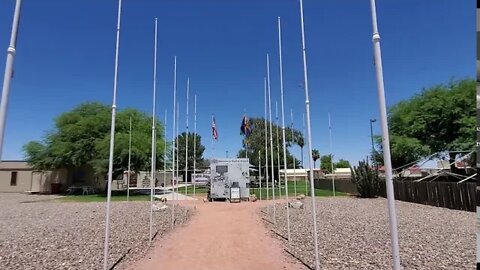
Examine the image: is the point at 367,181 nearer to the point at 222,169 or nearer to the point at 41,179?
the point at 222,169

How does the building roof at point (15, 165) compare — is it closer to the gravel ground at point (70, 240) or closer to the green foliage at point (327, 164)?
the gravel ground at point (70, 240)

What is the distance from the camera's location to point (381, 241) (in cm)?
854

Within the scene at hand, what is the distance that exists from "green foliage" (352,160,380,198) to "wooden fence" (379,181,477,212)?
61.8 inches

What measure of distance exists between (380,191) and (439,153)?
683 cm

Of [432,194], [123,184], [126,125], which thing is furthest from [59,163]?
[432,194]

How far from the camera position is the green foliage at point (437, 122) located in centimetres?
2706

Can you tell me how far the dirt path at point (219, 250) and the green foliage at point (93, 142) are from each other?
58.4 feet

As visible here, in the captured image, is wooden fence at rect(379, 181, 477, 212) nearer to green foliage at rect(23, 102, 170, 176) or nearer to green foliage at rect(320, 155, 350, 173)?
green foliage at rect(23, 102, 170, 176)

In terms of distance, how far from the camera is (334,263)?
260 inches

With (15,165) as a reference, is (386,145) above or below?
below

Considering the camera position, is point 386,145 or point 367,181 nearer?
point 386,145

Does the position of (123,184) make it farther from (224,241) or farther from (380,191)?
(224,241)


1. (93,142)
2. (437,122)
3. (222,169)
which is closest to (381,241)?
(222,169)

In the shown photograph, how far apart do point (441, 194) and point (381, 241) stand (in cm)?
1176
